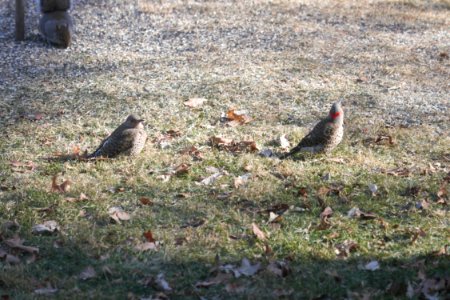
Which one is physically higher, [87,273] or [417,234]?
[417,234]

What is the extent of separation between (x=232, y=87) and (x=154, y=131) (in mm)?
1719

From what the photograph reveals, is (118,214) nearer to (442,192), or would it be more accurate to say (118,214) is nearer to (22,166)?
(22,166)

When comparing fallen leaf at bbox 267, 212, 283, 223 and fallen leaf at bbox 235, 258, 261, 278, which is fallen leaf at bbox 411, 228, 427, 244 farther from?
fallen leaf at bbox 235, 258, 261, 278

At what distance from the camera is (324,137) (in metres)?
7.25

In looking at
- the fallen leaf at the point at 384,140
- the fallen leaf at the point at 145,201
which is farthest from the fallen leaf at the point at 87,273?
the fallen leaf at the point at 384,140

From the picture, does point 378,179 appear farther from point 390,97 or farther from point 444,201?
point 390,97

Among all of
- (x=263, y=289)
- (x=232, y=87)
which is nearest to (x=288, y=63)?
(x=232, y=87)

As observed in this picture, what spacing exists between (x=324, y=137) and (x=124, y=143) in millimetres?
1881

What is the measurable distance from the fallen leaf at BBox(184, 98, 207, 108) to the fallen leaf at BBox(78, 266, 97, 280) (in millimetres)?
3939

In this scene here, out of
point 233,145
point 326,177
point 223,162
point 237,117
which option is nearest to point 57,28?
point 237,117

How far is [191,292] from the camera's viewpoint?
493 centimetres

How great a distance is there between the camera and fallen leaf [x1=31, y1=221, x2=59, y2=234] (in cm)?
574

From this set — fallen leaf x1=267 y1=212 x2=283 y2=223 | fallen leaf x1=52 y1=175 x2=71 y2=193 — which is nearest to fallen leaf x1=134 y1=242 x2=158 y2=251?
fallen leaf x1=267 y1=212 x2=283 y2=223

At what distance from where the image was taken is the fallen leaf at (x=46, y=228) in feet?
18.8
